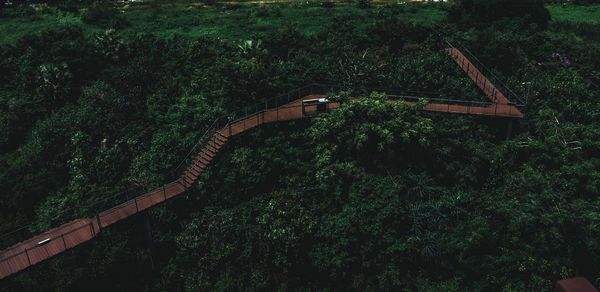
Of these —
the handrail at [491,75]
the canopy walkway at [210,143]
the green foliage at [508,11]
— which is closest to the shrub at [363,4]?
the green foliage at [508,11]

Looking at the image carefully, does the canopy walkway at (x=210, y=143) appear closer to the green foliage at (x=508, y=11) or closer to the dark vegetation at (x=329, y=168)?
the dark vegetation at (x=329, y=168)

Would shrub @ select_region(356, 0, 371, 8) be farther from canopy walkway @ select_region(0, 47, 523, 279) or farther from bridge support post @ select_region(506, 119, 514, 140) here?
bridge support post @ select_region(506, 119, 514, 140)

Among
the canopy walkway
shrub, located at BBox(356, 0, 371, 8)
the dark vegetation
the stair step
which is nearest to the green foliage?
the dark vegetation

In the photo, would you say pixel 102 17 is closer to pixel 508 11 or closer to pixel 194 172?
pixel 194 172

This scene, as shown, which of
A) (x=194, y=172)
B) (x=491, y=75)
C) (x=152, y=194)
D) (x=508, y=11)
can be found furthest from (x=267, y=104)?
(x=508, y=11)

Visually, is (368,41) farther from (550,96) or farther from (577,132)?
(577,132)

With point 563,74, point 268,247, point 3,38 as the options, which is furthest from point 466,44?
point 3,38
